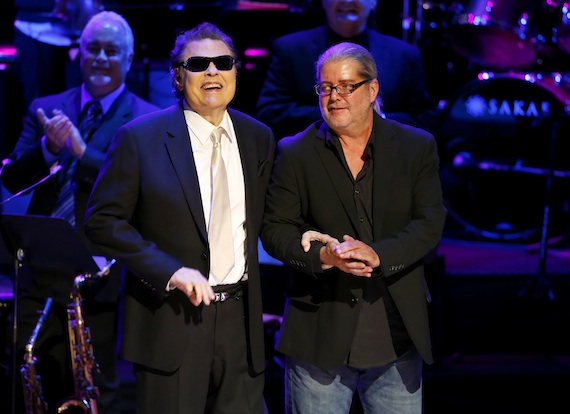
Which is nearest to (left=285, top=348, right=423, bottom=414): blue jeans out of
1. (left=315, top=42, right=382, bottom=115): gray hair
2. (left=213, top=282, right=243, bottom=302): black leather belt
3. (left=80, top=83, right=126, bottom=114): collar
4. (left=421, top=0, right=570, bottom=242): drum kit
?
(left=213, top=282, right=243, bottom=302): black leather belt

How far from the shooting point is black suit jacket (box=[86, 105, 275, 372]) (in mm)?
3014

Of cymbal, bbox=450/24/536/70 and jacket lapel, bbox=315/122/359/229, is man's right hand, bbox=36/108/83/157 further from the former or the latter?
cymbal, bbox=450/24/536/70

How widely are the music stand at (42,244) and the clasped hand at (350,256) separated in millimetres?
1114

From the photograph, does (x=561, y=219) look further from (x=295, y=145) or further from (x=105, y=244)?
(x=105, y=244)

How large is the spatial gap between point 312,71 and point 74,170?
129 centimetres

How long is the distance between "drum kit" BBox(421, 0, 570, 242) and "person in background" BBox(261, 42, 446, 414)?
3.53 m

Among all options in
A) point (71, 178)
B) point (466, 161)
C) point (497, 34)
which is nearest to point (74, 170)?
point (71, 178)

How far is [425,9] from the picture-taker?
6984mm

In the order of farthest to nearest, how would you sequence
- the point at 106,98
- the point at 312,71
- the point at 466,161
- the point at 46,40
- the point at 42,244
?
1. the point at 466,161
2. the point at 46,40
3. the point at 312,71
4. the point at 106,98
5. the point at 42,244

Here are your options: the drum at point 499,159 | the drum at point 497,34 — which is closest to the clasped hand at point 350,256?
the drum at point 497,34

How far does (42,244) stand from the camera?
3688 mm

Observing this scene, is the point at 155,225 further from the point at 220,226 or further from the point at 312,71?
the point at 312,71

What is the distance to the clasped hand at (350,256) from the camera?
2877 mm

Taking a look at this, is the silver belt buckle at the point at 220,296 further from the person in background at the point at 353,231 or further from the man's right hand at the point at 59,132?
the man's right hand at the point at 59,132
